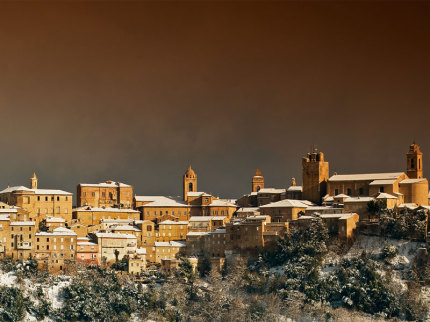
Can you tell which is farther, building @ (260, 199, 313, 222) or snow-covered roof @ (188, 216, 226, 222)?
snow-covered roof @ (188, 216, 226, 222)

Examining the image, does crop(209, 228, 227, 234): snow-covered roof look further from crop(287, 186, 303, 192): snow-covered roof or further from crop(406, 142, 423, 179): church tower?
crop(406, 142, 423, 179): church tower

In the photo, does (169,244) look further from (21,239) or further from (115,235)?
(21,239)

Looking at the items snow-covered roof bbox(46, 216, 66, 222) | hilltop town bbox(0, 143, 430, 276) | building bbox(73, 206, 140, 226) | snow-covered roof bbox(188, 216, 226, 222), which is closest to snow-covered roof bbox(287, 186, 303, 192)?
hilltop town bbox(0, 143, 430, 276)

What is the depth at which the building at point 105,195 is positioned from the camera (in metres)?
114

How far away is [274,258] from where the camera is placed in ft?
311

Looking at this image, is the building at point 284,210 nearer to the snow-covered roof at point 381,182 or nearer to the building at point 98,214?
the snow-covered roof at point 381,182

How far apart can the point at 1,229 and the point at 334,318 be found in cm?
3243

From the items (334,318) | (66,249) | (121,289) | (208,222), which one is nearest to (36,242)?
(66,249)

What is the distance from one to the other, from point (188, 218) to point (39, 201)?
1653cm

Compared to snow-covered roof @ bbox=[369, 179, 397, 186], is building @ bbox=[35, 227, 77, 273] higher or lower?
lower

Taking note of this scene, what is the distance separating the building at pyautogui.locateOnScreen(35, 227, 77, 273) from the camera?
95.9 meters

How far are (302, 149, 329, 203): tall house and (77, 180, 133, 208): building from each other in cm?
2077

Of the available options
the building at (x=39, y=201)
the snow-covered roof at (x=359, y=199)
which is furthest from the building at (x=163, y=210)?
the snow-covered roof at (x=359, y=199)

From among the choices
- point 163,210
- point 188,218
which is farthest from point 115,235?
point 188,218
